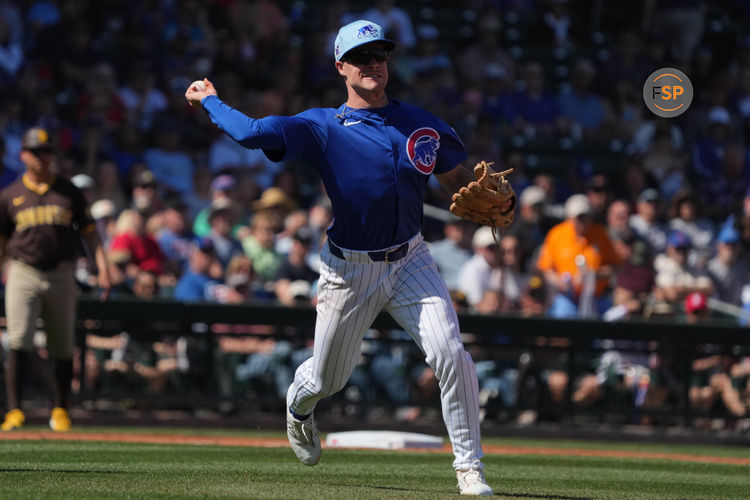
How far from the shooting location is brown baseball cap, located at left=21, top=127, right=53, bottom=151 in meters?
10.4

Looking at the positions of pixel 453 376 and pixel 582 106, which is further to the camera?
pixel 582 106

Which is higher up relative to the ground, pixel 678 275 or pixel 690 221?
pixel 690 221

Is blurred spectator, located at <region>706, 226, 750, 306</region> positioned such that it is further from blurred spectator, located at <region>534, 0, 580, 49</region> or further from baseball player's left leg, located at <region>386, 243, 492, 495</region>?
baseball player's left leg, located at <region>386, 243, 492, 495</region>

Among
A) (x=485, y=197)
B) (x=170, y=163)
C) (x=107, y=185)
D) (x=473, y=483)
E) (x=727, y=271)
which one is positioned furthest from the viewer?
(x=170, y=163)

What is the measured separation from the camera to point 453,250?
1401 centimetres

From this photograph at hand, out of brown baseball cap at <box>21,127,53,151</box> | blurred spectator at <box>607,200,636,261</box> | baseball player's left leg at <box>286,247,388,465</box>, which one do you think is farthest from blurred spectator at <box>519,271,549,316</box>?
baseball player's left leg at <box>286,247,388,465</box>

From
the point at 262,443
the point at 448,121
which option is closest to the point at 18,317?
the point at 262,443

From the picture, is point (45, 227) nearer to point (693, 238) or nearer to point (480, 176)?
point (480, 176)

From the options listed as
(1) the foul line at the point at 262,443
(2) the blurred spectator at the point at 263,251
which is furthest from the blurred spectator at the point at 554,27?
(1) the foul line at the point at 262,443

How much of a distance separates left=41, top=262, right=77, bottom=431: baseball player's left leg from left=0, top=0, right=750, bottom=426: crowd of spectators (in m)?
1.66

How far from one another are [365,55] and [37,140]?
16.2ft

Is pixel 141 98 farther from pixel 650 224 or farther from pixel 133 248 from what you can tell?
pixel 650 224

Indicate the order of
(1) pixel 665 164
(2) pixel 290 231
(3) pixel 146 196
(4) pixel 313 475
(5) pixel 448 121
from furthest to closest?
(1) pixel 665 164
(5) pixel 448 121
(2) pixel 290 231
(3) pixel 146 196
(4) pixel 313 475

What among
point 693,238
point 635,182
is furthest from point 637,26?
point 693,238
